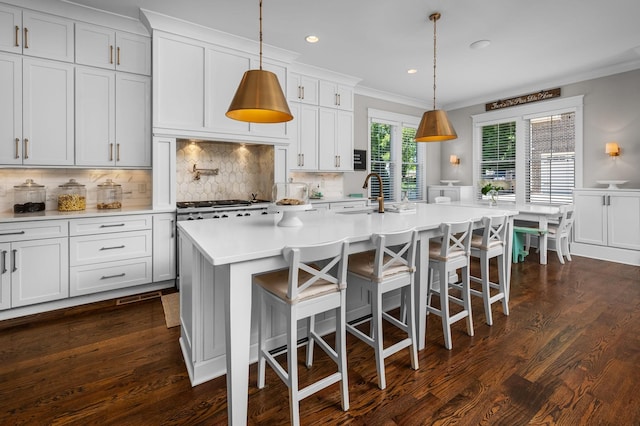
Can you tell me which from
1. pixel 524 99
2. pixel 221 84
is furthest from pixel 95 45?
pixel 524 99

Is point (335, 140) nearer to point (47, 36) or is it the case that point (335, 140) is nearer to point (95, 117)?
point (95, 117)

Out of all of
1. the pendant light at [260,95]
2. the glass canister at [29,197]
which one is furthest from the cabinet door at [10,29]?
the pendant light at [260,95]

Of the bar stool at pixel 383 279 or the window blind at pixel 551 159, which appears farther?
the window blind at pixel 551 159

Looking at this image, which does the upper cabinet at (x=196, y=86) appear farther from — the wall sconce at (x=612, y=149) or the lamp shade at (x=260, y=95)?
the wall sconce at (x=612, y=149)

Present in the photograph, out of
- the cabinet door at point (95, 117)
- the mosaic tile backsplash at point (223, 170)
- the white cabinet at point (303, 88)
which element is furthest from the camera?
the white cabinet at point (303, 88)

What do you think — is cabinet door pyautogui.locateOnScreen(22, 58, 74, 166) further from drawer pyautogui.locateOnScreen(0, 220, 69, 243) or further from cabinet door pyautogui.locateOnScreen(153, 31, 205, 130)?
cabinet door pyautogui.locateOnScreen(153, 31, 205, 130)

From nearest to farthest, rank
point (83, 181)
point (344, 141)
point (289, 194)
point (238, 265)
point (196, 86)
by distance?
1. point (238, 265)
2. point (289, 194)
3. point (83, 181)
4. point (196, 86)
5. point (344, 141)

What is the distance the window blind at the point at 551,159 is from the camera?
18.1ft

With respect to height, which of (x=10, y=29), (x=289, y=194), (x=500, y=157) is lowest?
(x=289, y=194)

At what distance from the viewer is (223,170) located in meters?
4.61

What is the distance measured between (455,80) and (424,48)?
5.29 feet

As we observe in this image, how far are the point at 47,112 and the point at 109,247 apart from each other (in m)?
1.44

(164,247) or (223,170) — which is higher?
(223,170)

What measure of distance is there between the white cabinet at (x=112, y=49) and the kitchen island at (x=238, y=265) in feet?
7.59
